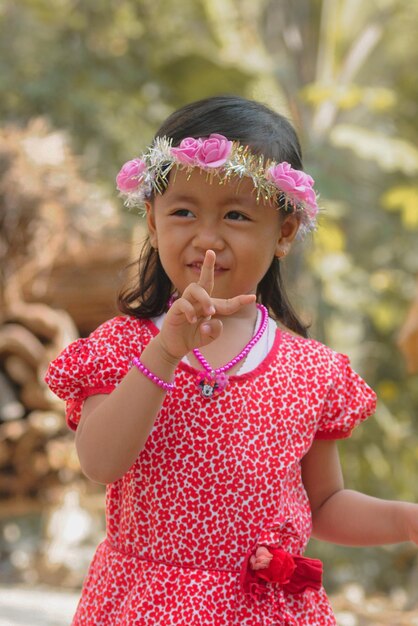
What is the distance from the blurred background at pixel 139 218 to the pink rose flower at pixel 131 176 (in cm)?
228

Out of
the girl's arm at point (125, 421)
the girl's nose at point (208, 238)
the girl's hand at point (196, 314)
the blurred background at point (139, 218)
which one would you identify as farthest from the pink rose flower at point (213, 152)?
the blurred background at point (139, 218)

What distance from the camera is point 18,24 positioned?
691 cm

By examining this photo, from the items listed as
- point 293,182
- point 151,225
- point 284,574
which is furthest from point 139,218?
point 284,574

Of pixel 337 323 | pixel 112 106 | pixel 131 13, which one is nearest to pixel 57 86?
pixel 112 106

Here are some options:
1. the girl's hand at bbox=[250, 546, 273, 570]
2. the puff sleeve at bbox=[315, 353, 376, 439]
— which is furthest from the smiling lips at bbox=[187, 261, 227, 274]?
the girl's hand at bbox=[250, 546, 273, 570]

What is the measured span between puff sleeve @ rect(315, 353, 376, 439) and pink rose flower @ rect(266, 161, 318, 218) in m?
0.33

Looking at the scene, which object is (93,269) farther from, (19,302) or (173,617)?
(173,617)

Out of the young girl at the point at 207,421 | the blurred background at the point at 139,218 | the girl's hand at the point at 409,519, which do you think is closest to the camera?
the young girl at the point at 207,421

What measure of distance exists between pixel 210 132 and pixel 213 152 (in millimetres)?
95

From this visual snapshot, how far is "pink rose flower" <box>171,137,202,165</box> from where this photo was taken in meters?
1.53

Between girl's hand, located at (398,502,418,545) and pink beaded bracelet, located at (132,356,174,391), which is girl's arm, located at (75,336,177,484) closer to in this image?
pink beaded bracelet, located at (132,356,174,391)

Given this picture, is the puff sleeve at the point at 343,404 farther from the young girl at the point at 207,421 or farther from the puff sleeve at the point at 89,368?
the puff sleeve at the point at 89,368

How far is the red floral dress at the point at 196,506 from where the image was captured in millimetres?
1540

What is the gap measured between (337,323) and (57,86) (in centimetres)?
284
